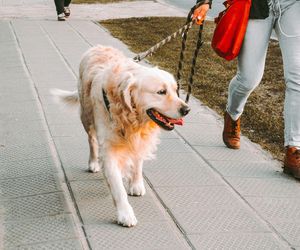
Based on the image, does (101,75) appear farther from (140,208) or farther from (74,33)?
(74,33)

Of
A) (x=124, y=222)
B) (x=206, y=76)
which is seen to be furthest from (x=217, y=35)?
(x=206, y=76)

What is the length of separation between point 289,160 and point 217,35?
1.25 metres

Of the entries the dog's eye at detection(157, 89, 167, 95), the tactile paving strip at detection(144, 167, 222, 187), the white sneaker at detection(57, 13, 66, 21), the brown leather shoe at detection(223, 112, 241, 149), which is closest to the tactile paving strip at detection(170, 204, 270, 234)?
the tactile paving strip at detection(144, 167, 222, 187)

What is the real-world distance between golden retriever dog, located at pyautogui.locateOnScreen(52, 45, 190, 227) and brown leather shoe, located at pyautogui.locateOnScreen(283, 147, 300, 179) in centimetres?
119

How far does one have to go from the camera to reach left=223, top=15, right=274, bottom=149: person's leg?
5.11 meters

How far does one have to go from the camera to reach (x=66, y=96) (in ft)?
18.0

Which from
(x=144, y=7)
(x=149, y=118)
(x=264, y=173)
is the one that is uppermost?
(x=149, y=118)

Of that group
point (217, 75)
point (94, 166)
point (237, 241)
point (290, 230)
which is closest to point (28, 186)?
point (94, 166)

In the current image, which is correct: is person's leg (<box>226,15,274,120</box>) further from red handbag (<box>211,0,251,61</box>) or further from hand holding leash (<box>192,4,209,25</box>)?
hand holding leash (<box>192,4,209,25</box>)

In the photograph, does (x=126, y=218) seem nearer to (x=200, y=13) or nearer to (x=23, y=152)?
(x=23, y=152)

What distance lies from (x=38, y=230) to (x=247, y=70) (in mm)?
2336

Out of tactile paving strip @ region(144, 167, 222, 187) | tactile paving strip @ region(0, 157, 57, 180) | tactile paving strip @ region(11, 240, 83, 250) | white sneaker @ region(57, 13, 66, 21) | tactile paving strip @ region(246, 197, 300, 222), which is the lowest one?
white sneaker @ region(57, 13, 66, 21)

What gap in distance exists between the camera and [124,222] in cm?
397

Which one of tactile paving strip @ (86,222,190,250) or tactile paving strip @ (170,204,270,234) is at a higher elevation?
tactile paving strip @ (86,222,190,250)
